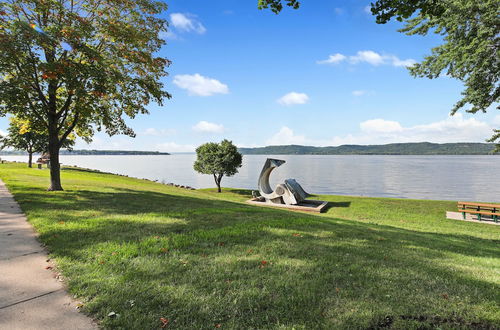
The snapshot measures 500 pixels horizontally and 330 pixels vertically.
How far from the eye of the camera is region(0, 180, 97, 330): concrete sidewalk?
10.7ft

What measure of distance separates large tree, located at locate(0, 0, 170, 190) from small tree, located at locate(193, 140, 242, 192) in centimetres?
3155

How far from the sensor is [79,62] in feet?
44.9

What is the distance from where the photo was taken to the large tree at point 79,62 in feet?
39.7

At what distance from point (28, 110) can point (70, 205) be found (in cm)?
858

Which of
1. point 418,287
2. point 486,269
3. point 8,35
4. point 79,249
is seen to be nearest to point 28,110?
point 8,35

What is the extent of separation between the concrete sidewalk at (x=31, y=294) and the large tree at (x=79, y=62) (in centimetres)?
947

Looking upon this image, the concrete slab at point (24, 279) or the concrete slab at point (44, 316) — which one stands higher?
the concrete slab at point (24, 279)

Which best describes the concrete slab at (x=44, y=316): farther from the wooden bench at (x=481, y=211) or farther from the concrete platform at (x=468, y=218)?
the wooden bench at (x=481, y=211)

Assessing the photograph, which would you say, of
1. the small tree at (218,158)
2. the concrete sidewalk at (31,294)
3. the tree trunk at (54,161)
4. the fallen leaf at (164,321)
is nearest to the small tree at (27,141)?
the small tree at (218,158)

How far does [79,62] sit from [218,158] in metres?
36.4

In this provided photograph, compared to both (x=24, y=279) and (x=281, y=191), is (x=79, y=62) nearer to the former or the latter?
(x=24, y=279)

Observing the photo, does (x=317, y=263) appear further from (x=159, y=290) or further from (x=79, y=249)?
(x=79, y=249)

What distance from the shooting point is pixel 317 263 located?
526cm

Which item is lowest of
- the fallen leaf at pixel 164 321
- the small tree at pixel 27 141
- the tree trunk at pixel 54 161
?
the fallen leaf at pixel 164 321
